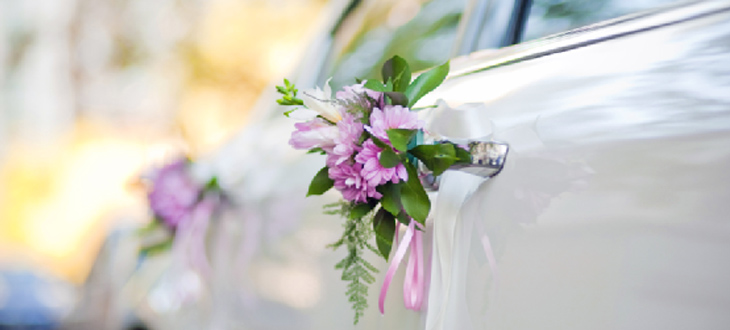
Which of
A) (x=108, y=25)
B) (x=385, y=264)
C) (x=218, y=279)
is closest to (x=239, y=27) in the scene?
(x=108, y=25)

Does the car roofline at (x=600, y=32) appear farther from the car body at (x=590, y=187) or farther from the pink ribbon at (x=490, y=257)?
the pink ribbon at (x=490, y=257)

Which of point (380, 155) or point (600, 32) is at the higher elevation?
point (600, 32)

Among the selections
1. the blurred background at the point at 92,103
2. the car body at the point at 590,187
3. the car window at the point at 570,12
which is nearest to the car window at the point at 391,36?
the car window at the point at 570,12

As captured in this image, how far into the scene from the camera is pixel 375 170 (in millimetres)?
540

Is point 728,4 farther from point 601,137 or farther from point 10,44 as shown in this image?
point 10,44

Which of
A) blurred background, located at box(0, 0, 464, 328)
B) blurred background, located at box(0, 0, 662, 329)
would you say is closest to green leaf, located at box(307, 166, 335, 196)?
blurred background, located at box(0, 0, 662, 329)

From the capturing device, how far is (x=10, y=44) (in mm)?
2602

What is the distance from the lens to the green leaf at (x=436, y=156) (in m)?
0.51

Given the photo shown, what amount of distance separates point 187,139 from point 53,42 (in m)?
0.86

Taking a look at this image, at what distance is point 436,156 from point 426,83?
110mm

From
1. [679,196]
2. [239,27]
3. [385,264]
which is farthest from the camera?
[239,27]

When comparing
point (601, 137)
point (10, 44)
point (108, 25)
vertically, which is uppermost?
point (108, 25)

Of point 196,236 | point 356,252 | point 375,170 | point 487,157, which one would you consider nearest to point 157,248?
point 196,236

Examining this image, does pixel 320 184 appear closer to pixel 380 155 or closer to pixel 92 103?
pixel 380 155
